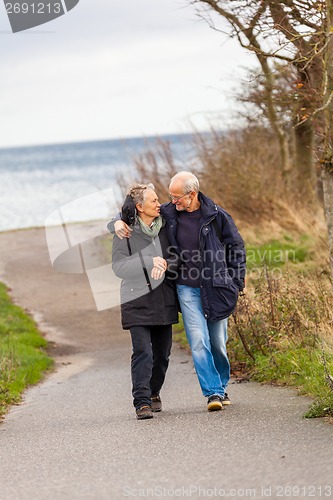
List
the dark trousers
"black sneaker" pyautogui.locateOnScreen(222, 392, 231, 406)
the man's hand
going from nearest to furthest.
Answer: the man's hand
the dark trousers
"black sneaker" pyautogui.locateOnScreen(222, 392, 231, 406)

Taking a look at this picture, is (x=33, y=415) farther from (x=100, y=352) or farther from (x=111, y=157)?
(x=111, y=157)

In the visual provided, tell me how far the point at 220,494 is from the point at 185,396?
4.17m

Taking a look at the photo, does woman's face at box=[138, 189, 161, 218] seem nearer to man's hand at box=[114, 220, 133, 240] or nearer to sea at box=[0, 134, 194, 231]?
man's hand at box=[114, 220, 133, 240]

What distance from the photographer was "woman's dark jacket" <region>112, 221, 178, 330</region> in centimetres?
817

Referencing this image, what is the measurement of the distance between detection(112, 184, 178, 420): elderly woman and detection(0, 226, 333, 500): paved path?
0.43 m

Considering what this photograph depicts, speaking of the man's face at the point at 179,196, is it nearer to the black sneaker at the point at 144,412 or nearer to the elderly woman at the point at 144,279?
the elderly woman at the point at 144,279

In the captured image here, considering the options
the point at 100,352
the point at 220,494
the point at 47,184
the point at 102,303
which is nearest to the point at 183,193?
the point at 220,494

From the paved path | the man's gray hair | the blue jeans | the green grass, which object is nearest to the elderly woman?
the blue jeans

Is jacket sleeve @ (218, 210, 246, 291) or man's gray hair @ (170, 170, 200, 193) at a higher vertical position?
man's gray hair @ (170, 170, 200, 193)

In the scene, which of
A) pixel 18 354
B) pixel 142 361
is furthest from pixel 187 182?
pixel 18 354

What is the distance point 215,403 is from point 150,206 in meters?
1.72

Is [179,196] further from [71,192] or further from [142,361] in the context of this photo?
[71,192]

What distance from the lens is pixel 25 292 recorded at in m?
19.7

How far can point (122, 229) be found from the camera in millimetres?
8148
